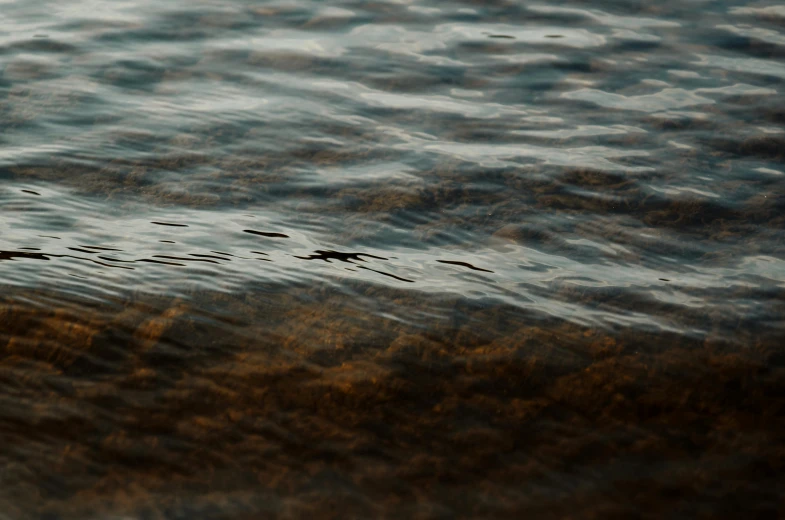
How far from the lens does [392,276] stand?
3.90 m

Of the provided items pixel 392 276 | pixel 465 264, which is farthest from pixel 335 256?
pixel 465 264

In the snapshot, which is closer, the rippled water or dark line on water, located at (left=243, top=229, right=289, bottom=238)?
the rippled water

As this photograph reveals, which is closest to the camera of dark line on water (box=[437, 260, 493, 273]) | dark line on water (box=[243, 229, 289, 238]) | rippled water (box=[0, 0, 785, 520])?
rippled water (box=[0, 0, 785, 520])

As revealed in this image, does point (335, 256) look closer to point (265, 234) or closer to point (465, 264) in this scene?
point (265, 234)

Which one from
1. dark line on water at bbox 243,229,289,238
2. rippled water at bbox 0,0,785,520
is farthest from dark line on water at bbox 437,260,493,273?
dark line on water at bbox 243,229,289,238

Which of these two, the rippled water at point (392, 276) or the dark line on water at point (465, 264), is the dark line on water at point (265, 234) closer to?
the rippled water at point (392, 276)

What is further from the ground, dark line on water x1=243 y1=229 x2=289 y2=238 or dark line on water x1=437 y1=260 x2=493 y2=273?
dark line on water x1=243 y1=229 x2=289 y2=238

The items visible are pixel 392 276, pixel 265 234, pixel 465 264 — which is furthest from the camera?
pixel 265 234

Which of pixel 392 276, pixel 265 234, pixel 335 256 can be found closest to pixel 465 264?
pixel 392 276

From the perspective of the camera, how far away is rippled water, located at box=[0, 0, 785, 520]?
9.43ft

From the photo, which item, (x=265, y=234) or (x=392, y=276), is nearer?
(x=392, y=276)

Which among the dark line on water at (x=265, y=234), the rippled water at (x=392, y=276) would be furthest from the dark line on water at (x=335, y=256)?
the dark line on water at (x=265, y=234)

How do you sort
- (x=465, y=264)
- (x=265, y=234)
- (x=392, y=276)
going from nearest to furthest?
1. (x=392, y=276)
2. (x=465, y=264)
3. (x=265, y=234)

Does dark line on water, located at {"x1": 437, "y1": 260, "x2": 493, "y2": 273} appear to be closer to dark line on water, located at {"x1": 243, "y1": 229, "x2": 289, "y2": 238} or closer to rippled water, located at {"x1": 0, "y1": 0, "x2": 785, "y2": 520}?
rippled water, located at {"x1": 0, "y1": 0, "x2": 785, "y2": 520}
